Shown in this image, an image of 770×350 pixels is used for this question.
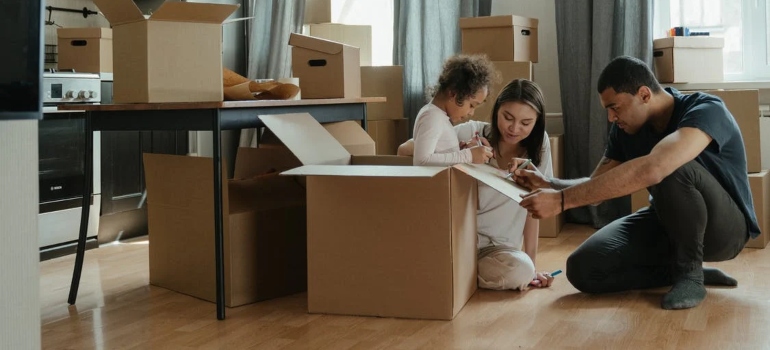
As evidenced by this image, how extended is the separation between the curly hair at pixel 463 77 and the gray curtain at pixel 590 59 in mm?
1336

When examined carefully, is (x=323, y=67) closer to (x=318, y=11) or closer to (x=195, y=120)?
(x=195, y=120)

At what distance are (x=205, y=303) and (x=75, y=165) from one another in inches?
53.9

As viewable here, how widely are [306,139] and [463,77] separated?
61 centimetres

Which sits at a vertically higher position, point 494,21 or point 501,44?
point 494,21

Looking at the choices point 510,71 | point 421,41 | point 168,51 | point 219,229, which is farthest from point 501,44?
point 219,229

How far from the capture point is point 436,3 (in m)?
4.58

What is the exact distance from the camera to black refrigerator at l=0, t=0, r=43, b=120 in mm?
1282

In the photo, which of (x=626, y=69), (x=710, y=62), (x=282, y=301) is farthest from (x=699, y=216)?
(x=710, y=62)

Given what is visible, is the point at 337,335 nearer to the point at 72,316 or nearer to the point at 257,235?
the point at 257,235

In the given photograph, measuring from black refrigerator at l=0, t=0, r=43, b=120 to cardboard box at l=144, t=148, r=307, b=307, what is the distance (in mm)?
1262

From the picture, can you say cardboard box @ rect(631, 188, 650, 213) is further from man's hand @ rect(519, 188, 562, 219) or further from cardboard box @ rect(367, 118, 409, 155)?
man's hand @ rect(519, 188, 562, 219)

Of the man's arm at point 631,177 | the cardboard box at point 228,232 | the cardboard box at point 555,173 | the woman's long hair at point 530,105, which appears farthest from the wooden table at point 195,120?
the cardboard box at point 555,173

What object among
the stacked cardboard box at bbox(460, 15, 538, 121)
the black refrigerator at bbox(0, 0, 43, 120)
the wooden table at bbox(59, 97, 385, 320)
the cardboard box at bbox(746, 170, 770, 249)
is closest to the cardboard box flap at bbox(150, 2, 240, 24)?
the wooden table at bbox(59, 97, 385, 320)

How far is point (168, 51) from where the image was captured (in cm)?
258
